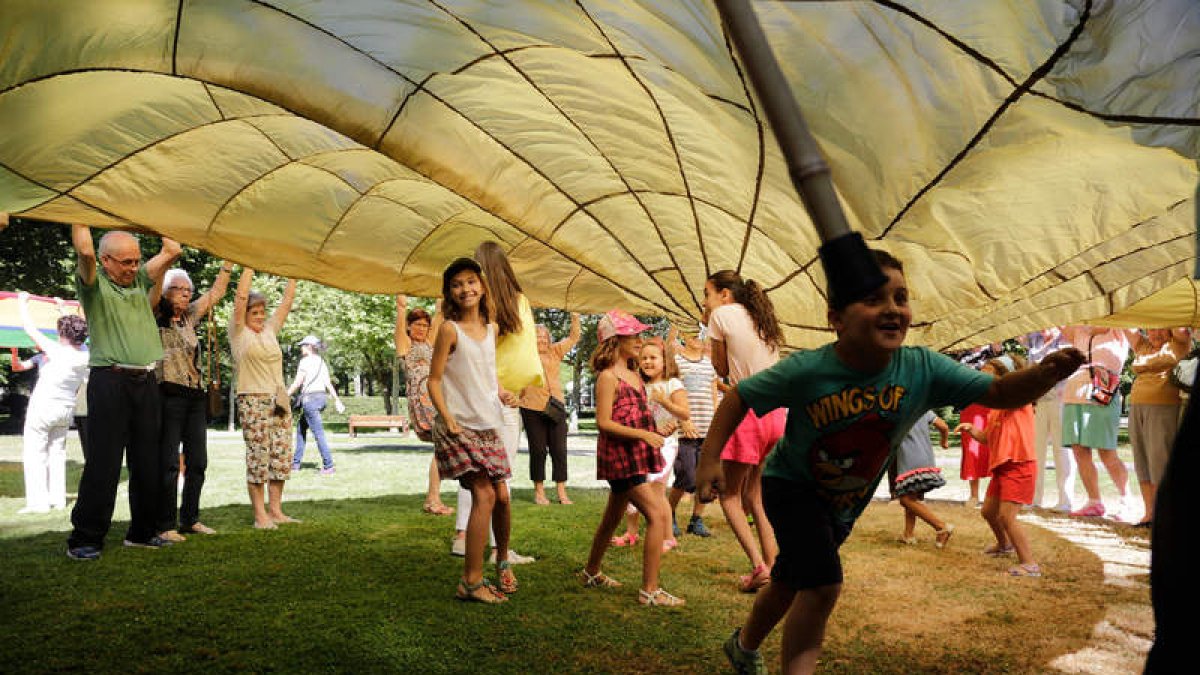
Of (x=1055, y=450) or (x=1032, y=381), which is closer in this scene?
(x=1032, y=381)

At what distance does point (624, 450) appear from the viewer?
4.93m

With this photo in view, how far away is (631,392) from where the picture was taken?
5.34 meters

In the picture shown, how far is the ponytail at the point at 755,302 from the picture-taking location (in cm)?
482

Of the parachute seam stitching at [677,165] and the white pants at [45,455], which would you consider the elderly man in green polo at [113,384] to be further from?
the parachute seam stitching at [677,165]

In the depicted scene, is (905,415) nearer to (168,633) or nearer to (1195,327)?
(168,633)

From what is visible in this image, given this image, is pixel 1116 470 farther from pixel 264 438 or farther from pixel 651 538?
pixel 264 438

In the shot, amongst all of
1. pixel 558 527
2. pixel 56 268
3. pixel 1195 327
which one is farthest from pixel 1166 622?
pixel 56 268

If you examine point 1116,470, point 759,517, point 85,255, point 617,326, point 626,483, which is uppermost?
point 85,255

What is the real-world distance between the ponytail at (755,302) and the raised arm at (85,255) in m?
4.21

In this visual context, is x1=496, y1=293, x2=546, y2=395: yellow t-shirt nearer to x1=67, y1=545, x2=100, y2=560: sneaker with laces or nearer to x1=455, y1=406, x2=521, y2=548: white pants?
x1=455, y1=406, x2=521, y2=548: white pants

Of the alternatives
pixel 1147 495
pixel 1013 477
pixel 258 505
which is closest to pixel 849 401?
pixel 1013 477

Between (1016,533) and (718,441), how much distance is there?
4.35m

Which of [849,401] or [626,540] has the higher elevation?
[849,401]

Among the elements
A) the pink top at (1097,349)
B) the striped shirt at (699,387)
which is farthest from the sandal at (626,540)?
the pink top at (1097,349)
